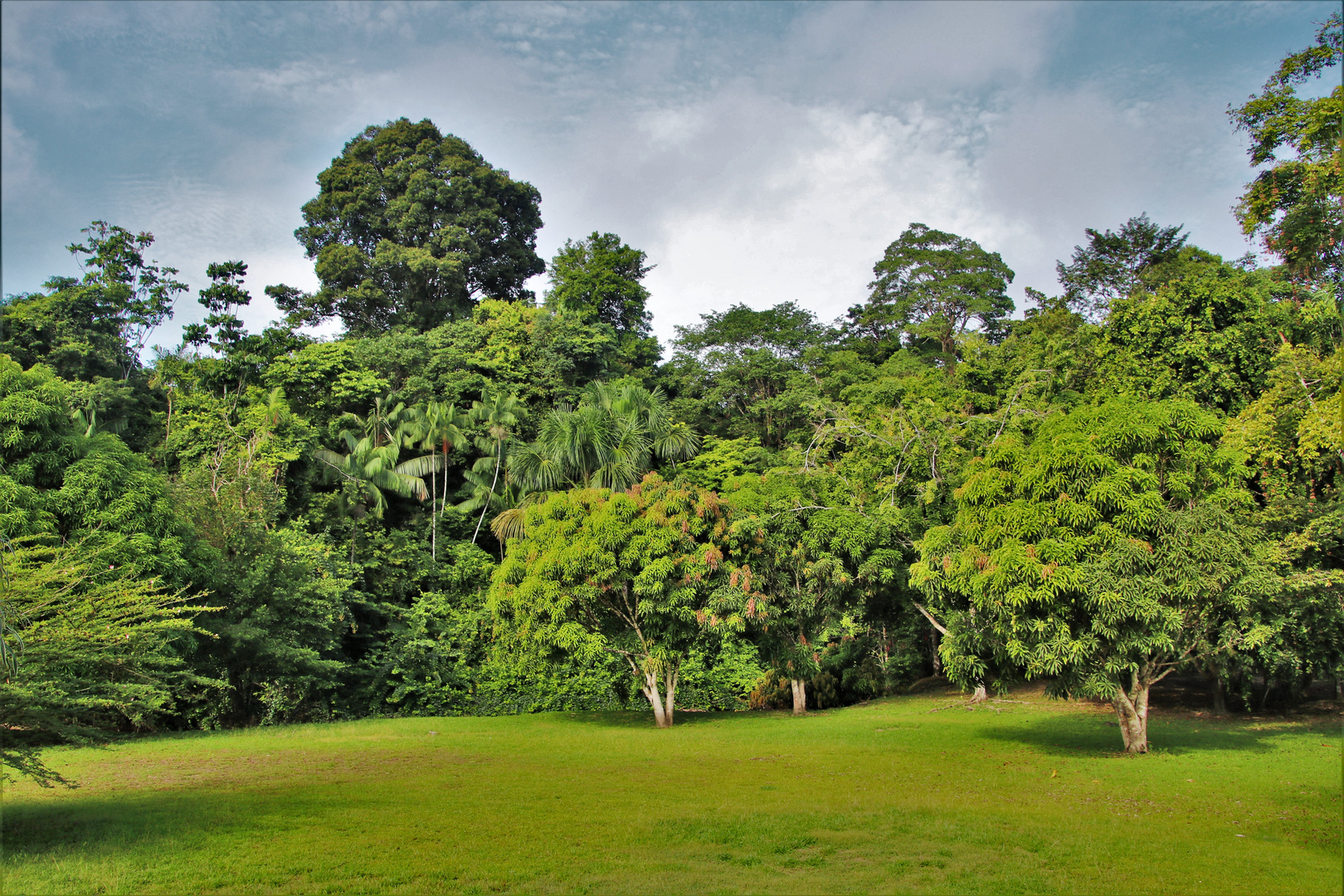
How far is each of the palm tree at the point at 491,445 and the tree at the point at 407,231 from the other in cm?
1052

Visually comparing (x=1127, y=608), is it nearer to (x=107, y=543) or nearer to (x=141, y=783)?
(x=141, y=783)

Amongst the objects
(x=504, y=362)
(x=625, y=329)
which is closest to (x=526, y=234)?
(x=625, y=329)

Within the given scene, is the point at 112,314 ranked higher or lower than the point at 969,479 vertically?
higher

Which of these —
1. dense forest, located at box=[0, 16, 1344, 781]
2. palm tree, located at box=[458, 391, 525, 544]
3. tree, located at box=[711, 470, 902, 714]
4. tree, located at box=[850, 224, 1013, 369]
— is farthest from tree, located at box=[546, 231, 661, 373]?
tree, located at box=[711, 470, 902, 714]

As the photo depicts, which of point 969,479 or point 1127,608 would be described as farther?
point 969,479

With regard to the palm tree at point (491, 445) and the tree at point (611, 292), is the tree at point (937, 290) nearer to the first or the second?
the tree at point (611, 292)

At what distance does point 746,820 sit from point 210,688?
18.3 m

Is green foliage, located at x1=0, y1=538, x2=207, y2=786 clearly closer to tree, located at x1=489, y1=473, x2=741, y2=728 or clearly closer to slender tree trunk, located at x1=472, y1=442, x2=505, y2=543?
tree, located at x1=489, y1=473, x2=741, y2=728

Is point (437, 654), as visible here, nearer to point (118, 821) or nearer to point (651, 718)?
point (651, 718)

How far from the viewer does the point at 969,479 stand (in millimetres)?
14930

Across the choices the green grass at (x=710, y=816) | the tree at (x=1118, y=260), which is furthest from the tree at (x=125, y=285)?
the tree at (x=1118, y=260)

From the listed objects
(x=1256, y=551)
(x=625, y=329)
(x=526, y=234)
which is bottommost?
(x=1256, y=551)

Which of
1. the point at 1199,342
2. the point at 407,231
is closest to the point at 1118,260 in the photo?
the point at 1199,342

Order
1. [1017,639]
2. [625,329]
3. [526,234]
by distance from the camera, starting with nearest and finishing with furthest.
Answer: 1. [1017,639]
2. [625,329]
3. [526,234]
